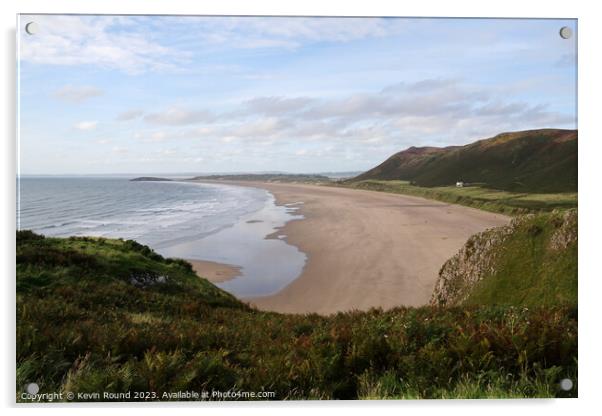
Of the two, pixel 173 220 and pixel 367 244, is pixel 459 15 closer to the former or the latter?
pixel 367 244

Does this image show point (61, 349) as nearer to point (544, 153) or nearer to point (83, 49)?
point (83, 49)

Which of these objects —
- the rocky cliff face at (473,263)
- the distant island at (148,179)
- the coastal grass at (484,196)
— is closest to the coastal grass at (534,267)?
the rocky cliff face at (473,263)

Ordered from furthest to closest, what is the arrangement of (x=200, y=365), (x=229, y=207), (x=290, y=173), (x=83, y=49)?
(x=229, y=207), (x=290, y=173), (x=83, y=49), (x=200, y=365)

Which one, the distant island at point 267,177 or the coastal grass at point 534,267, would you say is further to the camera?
the distant island at point 267,177

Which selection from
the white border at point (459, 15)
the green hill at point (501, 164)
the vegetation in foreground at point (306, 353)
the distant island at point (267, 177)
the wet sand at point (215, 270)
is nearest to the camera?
the vegetation in foreground at point (306, 353)

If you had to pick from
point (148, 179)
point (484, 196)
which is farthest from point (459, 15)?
point (148, 179)

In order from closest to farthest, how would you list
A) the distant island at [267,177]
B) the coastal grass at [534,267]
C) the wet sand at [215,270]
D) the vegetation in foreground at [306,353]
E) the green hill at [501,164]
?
the vegetation in foreground at [306,353]
the coastal grass at [534,267]
the green hill at [501,164]
the wet sand at [215,270]
the distant island at [267,177]

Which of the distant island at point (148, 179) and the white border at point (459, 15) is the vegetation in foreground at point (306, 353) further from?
the distant island at point (148, 179)

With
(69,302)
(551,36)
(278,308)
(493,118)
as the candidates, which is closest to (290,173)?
(278,308)
